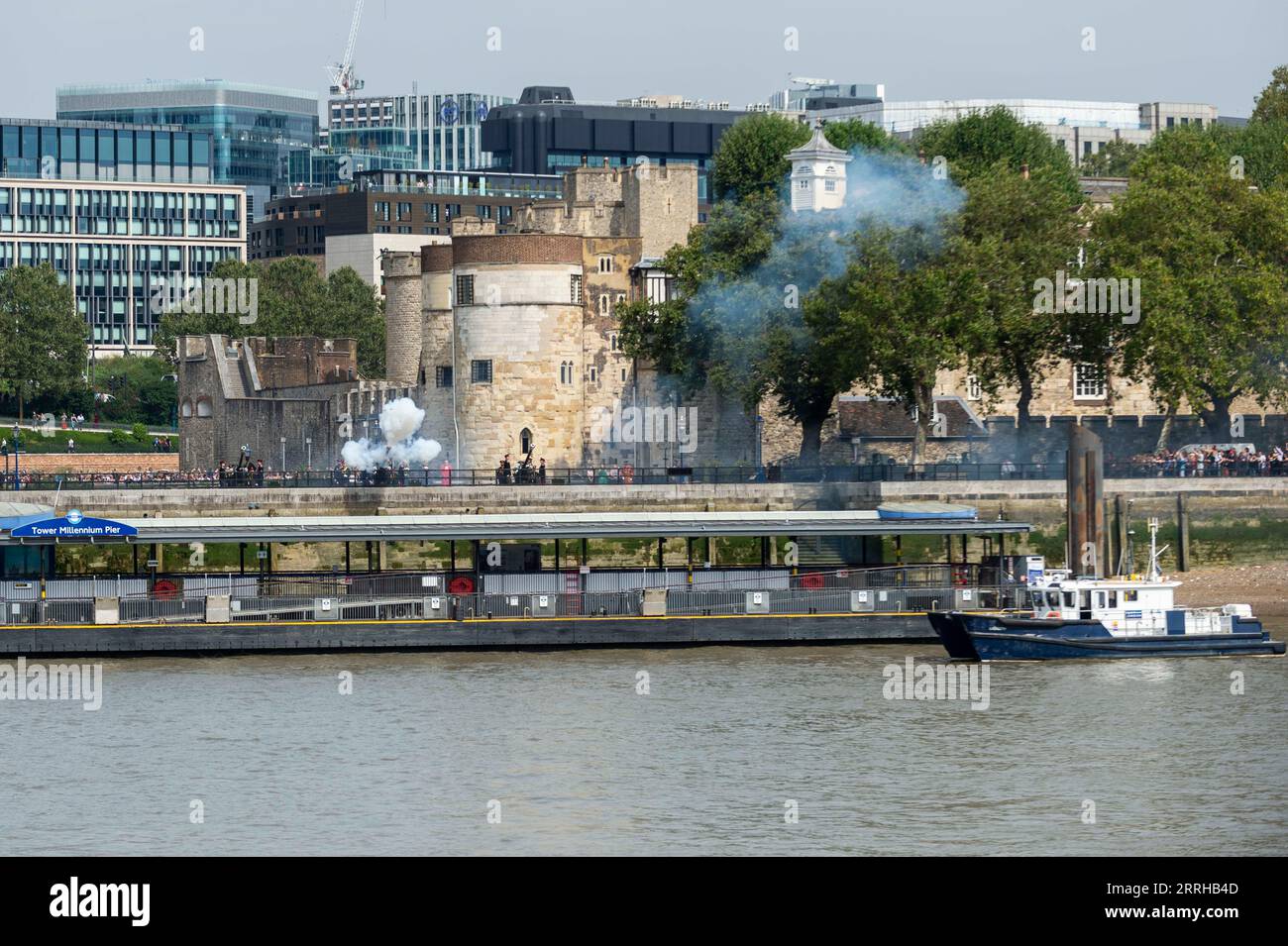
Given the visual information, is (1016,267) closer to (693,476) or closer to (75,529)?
(693,476)

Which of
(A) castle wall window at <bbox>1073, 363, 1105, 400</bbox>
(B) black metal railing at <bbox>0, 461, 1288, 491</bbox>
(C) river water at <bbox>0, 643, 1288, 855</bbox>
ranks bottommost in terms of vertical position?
(C) river water at <bbox>0, 643, 1288, 855</bbox>

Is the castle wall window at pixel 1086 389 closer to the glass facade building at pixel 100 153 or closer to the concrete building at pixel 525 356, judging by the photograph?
the concrete building at pixel 525 356

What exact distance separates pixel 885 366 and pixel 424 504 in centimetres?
1619

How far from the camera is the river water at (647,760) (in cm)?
3816

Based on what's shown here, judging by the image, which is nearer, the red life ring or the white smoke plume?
the red life ring

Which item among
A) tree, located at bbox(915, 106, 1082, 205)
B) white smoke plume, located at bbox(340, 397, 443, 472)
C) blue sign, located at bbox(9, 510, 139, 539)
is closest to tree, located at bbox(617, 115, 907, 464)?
white smoke plume, located at bbox(340, 397, 443, 472)

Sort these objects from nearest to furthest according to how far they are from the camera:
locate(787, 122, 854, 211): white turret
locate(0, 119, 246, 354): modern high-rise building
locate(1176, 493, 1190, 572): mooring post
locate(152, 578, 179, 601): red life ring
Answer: locate(152, 578, 179, 601): red life ring < locate(1176, 493, 1190, 572): mooring post < locate(787, 122, 854, 211): white turret < locate(0, 119, 246, 354): modern high-rise building

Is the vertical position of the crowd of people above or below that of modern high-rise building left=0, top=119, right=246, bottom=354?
below

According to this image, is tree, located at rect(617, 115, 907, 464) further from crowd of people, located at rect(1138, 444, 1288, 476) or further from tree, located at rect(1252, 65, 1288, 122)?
tree, located at rect(1252, 65, 1288, 122)

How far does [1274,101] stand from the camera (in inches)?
5379

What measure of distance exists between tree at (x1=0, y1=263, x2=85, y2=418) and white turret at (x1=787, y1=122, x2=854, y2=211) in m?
55.5

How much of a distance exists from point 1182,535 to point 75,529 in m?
34.4

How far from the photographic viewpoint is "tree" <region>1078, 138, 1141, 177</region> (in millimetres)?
145000

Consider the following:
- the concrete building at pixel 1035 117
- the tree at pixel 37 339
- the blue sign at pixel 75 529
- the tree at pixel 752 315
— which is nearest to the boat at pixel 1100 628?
the blue sign at pixel 75 529
